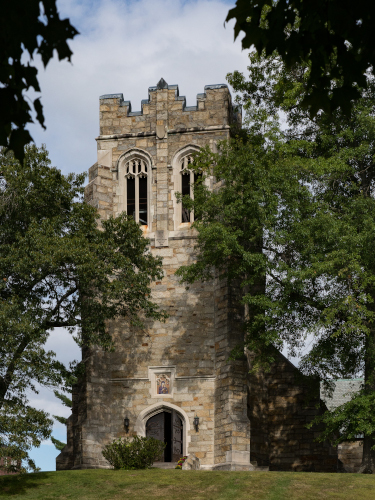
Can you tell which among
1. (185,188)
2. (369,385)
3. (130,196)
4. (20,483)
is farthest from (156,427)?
(185,188)

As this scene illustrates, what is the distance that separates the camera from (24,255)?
73.5 ft

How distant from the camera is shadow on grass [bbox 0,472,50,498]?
20688 millimetres

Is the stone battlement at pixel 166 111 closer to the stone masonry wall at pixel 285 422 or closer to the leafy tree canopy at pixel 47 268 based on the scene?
the leafy tree canopy at pixel 47 268

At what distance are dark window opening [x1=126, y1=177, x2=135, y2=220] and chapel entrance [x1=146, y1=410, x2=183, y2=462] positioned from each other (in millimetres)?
7145

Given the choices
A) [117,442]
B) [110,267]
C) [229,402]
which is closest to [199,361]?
[229,402]

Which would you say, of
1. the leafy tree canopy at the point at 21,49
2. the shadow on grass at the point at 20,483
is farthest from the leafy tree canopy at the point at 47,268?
the leafy tree canopy at the point at 21,49

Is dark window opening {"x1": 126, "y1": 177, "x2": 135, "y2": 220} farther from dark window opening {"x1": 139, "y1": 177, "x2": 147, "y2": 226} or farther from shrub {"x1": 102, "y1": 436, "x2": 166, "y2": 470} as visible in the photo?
shrub {"x1": 102, "y1": 436, "x2": 166, "y2": 470}

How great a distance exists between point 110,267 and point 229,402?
19.5 feet

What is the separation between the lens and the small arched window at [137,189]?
29.3m

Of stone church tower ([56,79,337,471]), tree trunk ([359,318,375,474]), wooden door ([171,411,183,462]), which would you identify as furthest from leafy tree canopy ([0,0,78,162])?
wooden door ([171,411,183,462])

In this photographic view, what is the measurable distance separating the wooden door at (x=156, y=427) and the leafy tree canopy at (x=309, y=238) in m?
4.97

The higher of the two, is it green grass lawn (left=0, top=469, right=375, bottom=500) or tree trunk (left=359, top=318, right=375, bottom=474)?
tree trunk (left=359, top=318, right=375, bottom=474)

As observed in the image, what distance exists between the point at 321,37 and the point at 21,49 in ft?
8.57

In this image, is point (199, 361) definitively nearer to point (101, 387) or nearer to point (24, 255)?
point (101, 387)
